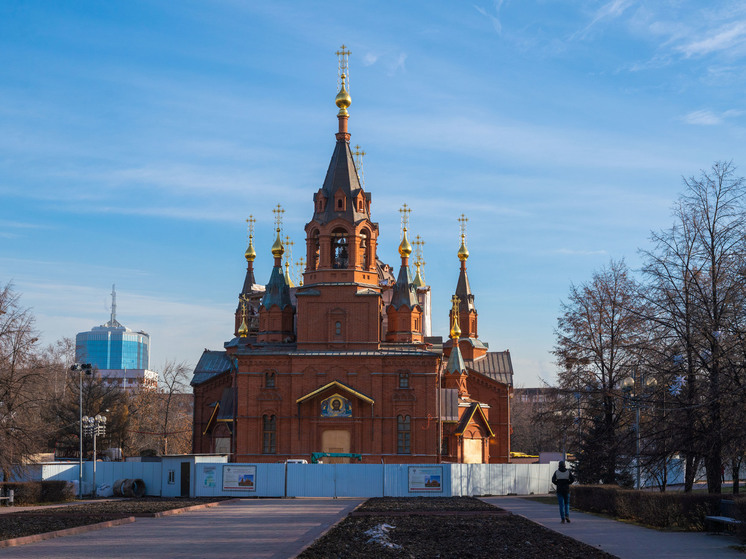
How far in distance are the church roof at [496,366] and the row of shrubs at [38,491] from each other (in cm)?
3934

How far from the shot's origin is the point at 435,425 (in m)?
49.7

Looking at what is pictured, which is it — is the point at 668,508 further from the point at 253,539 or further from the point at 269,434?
the point at 269,434

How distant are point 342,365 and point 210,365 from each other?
72.7ft

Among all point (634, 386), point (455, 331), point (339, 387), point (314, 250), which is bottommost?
point (634, 386)

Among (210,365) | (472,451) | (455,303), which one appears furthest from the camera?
(210,365)

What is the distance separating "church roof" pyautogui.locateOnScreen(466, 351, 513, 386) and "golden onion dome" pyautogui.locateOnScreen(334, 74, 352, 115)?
24.1 meters

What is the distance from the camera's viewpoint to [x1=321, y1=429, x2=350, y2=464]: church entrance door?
4919 cm

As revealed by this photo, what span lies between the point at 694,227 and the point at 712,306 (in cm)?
212

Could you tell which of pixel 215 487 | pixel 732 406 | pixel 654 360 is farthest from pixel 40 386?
pixel 732 406

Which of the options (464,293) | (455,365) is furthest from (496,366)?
(455,365)

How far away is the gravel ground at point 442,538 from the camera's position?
15570 mm

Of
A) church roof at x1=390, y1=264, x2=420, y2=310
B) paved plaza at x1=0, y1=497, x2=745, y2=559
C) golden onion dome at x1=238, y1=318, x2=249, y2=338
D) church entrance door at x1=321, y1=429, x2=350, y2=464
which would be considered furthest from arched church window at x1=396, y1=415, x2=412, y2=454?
paved plaza at x1=0, y1=497, x2=745, y2=559

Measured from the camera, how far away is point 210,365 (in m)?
69.3

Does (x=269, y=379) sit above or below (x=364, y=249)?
below
